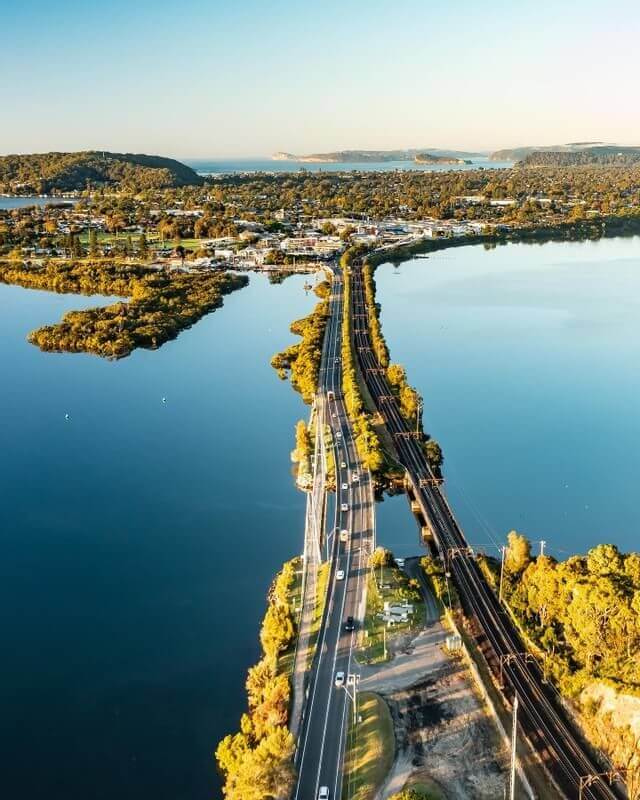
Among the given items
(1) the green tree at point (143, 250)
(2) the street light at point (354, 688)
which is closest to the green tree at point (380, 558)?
(2) the street light at point (354, 688)

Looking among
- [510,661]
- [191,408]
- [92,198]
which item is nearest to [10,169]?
[92,198]

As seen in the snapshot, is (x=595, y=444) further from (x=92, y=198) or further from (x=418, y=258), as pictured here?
(x=92, y=198)

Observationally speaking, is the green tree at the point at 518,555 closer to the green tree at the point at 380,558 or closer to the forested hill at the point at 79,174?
the green tree at the point at 380,558

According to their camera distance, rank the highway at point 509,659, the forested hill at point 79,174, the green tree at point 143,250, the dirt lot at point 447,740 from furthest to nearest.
Answer: the forested hill at point 79,174 → the green tree at point 143,250 → the highway at point 509,659 → the dirt lot at point 447,740

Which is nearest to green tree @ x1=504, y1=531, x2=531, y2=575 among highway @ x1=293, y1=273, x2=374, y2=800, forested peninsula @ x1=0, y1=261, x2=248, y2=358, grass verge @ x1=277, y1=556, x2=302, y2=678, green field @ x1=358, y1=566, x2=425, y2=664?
green field @ x1=358, y1=566, x2=425, y2=664

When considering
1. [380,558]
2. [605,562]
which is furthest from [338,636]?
[605,562]

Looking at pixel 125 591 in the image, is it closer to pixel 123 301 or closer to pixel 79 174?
pixel 123 301

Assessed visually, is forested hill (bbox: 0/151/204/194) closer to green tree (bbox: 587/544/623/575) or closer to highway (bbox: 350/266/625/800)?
highway (bbox: 350/266/625/800)
